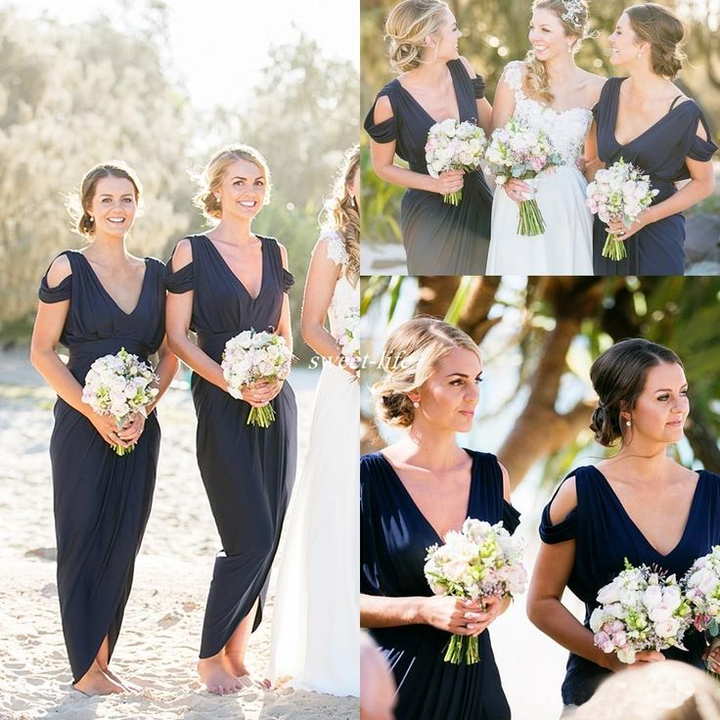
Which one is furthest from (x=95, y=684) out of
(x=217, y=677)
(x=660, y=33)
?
(x=660, y=33)

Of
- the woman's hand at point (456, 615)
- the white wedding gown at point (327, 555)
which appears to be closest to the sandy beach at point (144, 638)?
the white wedding gown at point (327, 555)

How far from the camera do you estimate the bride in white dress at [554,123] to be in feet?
11.9

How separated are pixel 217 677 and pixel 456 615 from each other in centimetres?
104

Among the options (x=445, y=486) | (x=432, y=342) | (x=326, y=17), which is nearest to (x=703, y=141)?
(x=432, y=342)

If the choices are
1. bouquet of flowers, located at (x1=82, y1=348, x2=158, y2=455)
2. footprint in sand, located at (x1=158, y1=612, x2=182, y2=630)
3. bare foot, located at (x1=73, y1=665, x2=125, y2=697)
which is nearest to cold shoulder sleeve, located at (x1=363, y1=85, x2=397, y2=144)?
bouquet of flowers, located at (x1=82, y1=348, x2=158, y2=455)

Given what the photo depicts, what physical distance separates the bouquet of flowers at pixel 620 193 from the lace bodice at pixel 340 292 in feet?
2.77

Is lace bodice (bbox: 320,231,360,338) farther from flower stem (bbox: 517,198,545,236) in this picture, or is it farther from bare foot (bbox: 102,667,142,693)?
bare foot (bbox: 102,667,142,693)

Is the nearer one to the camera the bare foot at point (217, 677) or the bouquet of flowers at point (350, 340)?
the bouquet of flowers at point (350, 340)

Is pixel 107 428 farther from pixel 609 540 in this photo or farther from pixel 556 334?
pixel 609 540

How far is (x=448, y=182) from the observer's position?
3.67 metres

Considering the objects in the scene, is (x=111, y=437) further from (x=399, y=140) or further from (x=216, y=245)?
(x=399, y=140)

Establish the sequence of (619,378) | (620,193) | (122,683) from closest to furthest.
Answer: (620,193), (619,378), (122,683)

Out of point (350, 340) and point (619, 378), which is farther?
point (350, 340)

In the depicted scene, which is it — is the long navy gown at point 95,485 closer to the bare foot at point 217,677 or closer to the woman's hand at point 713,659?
the bare foot at point 217,677
